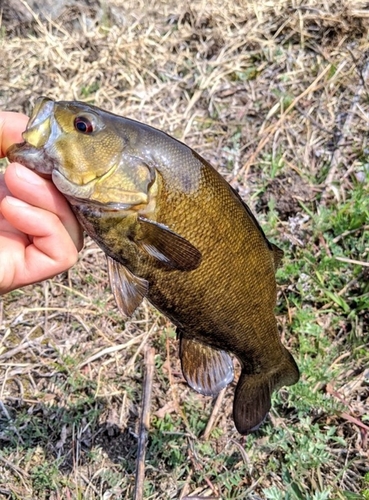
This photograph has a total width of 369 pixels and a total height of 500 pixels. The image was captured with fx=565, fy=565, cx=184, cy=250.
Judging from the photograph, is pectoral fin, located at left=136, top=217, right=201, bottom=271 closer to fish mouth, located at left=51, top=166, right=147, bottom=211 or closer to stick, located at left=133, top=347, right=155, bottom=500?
fish mouth, located at left=51, top=166, right=147, bottom=211

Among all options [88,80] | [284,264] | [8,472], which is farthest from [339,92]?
[8,472]

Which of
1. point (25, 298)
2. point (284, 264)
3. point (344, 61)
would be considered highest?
point (344, 61)

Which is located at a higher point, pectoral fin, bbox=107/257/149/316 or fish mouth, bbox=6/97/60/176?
fish mouth, bbox=6/97/60/176

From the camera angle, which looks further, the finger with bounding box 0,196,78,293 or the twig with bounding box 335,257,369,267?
the twig with bounding box 335,257,369,267

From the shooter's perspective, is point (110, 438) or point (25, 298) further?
point (25, 298)

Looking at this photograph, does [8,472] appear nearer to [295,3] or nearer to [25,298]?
[25,298]

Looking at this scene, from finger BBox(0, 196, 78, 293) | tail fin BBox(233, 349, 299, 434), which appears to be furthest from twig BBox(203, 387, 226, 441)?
finger BBox(0, 196, 78, 293)

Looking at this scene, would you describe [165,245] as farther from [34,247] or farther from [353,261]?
[353,261]

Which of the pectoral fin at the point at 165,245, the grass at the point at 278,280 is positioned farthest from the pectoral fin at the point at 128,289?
the grass at the point at 278,280
